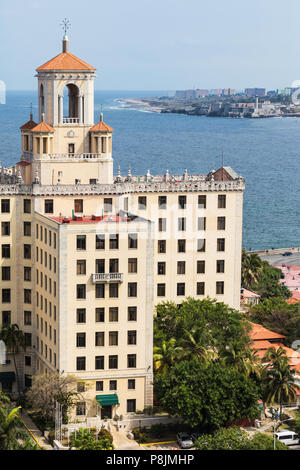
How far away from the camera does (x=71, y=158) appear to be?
8756cm

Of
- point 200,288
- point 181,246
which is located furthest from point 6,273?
point 200,288

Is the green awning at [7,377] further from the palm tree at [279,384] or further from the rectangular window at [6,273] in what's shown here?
the palm tree at [279,384]

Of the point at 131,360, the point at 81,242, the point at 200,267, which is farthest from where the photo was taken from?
the point at 200,267

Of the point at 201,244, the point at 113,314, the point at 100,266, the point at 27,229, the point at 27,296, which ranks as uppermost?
the point at 27,229

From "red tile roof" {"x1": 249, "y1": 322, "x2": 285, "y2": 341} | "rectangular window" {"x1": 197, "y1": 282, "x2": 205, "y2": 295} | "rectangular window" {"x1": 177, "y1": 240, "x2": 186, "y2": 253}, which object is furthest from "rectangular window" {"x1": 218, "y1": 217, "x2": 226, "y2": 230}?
"red tile roof" {"x1": 249, "y1": 322, "x2": 285, "y2": 341}

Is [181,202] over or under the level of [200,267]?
over

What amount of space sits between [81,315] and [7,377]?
474 inches

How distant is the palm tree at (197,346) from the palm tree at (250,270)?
37317mm

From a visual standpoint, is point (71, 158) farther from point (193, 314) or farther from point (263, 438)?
point (263, 438)

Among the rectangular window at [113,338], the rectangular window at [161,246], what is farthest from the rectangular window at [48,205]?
the rectangular window at [113,338]

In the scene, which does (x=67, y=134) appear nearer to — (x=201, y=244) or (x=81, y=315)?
(x=201, y=244)

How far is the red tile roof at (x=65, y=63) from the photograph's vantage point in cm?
8775

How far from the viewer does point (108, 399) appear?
253 ft

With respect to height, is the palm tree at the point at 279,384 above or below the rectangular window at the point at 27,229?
A: below
